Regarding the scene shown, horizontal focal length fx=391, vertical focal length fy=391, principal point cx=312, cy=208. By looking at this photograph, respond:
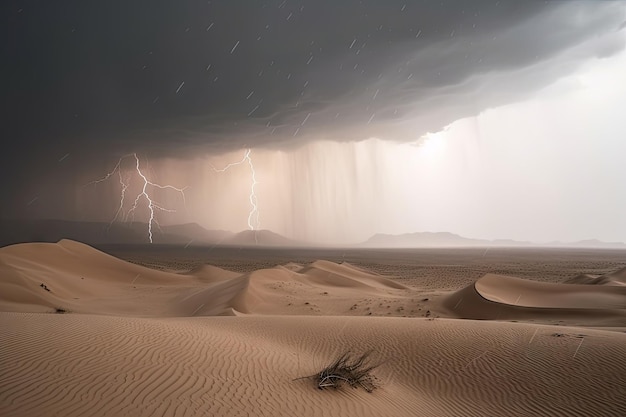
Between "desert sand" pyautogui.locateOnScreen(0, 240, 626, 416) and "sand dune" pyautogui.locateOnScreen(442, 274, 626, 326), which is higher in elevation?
"desert sand" pyautogui.locateOnScreen(0, 240, 626, 416)

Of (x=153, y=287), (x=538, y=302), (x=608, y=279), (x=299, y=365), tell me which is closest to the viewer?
(x=299, y=365)

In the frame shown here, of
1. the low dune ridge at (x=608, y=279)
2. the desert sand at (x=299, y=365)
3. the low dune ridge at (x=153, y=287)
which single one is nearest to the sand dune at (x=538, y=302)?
the desert sand at (x=299, y=365)

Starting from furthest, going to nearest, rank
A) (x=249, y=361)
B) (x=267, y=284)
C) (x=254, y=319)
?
(x=267, y=284), (x=254, y=319), (x=249, y=361)

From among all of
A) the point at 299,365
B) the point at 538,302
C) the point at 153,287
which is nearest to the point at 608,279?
the point at 538,302

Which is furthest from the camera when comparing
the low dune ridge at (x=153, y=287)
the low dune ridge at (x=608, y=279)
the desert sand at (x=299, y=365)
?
the low dune ridge at (x=608, y=279)

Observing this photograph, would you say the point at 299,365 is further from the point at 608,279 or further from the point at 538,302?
the point at 608,279

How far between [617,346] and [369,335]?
6.68 metres

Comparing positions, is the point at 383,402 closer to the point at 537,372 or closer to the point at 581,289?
the point at 537,372

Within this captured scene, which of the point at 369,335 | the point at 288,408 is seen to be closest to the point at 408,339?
the point at 369,335

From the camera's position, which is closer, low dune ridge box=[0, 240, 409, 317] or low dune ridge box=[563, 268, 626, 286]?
low dune ridge box=[0, 240, 409, 317]

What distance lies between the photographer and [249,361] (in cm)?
863

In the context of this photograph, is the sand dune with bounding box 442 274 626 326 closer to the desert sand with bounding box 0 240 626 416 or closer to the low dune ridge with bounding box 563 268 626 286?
the desert sand with bounding box 0 240 626 416

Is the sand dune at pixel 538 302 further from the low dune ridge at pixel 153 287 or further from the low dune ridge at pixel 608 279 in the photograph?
the low dune ridge at pixel 153 287

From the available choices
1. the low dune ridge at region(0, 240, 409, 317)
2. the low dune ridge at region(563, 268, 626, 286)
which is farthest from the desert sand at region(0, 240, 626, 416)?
the low dune ridge at region(563, 268, 626, 286)
